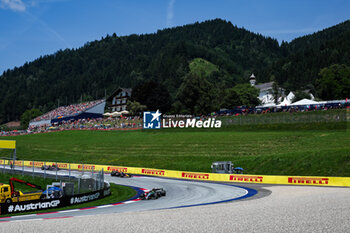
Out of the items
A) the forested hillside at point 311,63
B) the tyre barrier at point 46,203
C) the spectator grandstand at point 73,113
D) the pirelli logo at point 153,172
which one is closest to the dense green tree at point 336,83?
the forested hillside at point 311,63

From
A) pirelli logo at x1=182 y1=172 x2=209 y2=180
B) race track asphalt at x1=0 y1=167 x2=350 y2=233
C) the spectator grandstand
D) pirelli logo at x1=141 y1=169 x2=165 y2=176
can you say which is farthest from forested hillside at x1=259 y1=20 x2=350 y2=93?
race track asphalt at x1=0 y1=167 x2=350 y2=233

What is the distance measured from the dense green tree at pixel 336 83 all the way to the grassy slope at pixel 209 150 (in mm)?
71366

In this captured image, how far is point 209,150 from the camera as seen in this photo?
52.4 m

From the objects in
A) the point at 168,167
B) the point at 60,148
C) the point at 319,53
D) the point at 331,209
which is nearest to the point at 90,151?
the point at 60,148

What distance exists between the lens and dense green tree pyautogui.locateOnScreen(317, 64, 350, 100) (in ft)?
390

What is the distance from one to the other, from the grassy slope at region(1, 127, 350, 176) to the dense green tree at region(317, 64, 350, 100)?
Result: 7137 centimetres

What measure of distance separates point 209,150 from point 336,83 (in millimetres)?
86768

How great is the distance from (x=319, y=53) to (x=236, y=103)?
90070 millimetres

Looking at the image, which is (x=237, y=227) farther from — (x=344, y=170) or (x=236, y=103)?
(x=236, y=103)

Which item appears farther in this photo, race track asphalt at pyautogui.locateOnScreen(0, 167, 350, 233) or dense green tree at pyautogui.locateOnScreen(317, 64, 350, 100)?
dense green tree at pyautogui.locateOnScreen(317, 64, 350, 100)

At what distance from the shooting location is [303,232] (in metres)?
10.3

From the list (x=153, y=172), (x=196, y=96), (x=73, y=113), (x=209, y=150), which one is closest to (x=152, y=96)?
(x=196, y=96)

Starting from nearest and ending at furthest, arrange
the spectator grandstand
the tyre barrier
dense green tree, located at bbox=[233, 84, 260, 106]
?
the tyre barrier < the spectator grandstand < dense green tree, located at bbox=[233, 84, 260, 106]

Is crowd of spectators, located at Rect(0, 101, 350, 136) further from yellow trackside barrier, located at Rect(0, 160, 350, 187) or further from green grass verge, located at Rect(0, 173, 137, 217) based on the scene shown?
green grass verge, located at Rect(0, 173, 137, 217)
